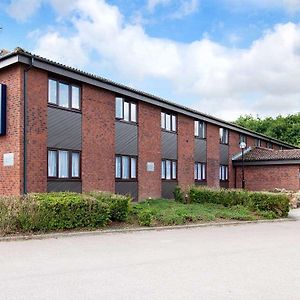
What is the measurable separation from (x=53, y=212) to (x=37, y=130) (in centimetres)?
496

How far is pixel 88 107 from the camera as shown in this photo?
17734 millimetres

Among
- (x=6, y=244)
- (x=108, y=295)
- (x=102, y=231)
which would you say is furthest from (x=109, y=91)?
(x=108, y=295)

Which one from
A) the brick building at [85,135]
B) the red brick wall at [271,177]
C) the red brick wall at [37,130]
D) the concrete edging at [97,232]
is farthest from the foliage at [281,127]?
the red brick wall at [37,130]

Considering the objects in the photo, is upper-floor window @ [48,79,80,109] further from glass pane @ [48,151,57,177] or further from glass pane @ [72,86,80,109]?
glass pane @ [48,151,57,177]

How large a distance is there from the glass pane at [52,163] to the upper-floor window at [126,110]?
4145 mm

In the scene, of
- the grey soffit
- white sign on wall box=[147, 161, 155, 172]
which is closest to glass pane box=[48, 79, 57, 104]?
the grey soffit

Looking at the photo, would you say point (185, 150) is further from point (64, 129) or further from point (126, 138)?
point (64, 129)

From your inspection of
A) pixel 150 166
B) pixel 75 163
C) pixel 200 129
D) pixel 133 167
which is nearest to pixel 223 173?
pixel 200 129

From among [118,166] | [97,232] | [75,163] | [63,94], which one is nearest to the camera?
[97,232]

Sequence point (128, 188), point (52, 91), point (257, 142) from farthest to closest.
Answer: point (257, 142) < point (128, 188) < point (52, 91)

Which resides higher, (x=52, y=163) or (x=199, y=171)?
(x=52, y=163)

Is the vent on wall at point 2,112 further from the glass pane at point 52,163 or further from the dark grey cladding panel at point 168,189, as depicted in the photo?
the dark grey cladding panel at point 168,189

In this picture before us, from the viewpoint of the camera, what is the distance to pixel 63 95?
1677cm

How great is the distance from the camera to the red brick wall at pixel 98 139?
17.6 m
